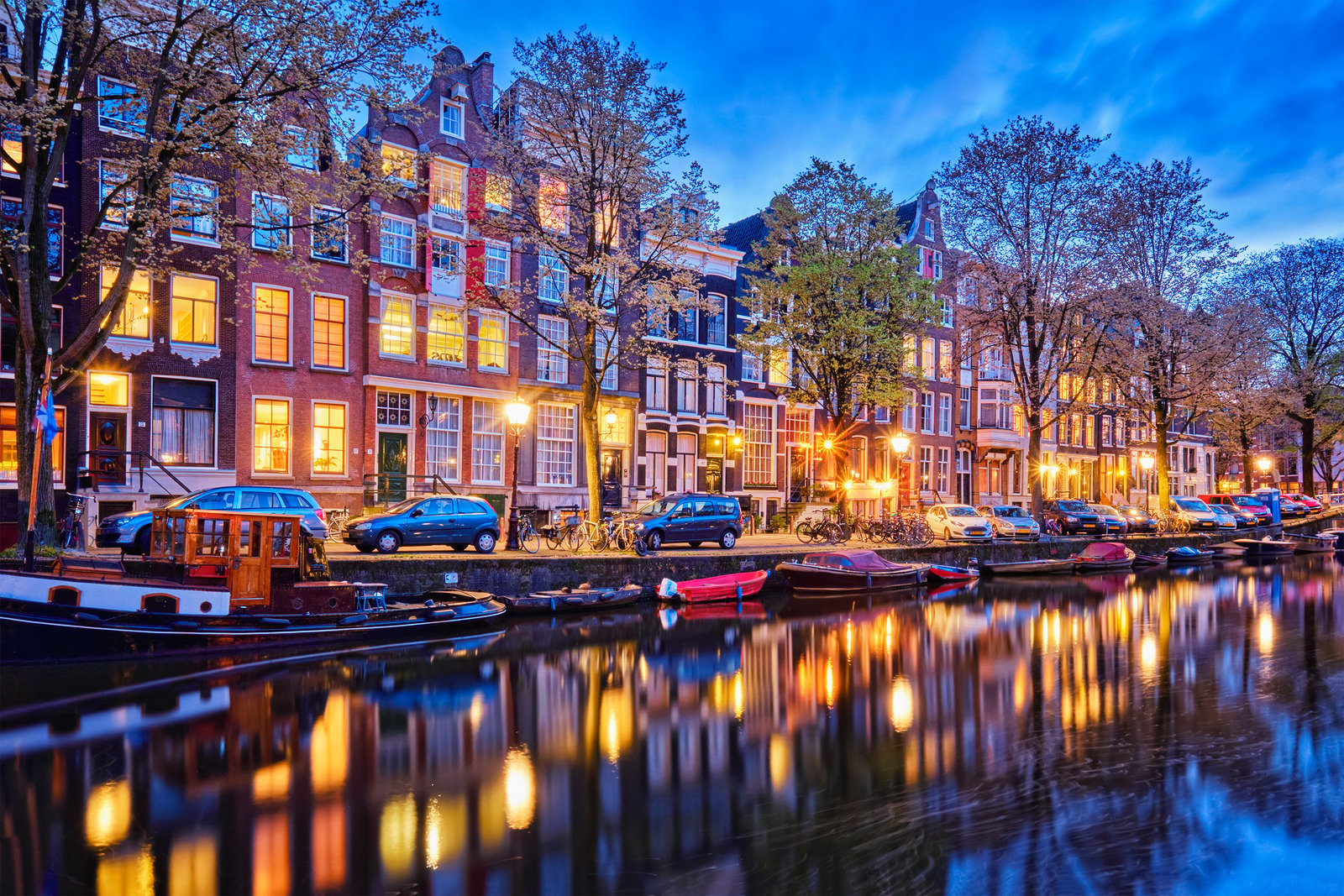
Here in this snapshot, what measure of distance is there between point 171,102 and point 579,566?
49.0ft

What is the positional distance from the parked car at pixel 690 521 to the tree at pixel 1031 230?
14.9m

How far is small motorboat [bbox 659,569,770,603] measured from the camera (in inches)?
1008

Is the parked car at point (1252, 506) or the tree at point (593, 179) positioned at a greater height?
the tree at point (593, 179)

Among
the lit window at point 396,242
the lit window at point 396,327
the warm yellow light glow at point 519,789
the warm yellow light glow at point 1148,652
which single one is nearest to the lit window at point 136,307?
the lit window at point 396,327

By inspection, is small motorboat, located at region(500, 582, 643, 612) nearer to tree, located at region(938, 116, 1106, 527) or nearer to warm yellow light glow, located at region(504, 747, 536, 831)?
warm yellow light glow, located at region(504, 747, 536, 831)

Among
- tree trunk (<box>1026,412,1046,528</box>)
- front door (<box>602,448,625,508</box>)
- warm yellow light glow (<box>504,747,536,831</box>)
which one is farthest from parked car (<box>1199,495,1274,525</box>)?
warm yellow light glow (<box>504,747,536,831</box>)

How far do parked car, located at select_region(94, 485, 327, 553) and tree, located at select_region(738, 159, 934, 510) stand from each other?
19.5 m

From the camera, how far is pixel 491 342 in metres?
33.6

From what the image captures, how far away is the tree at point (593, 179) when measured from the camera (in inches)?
1040

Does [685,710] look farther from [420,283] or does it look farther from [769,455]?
[769,455]

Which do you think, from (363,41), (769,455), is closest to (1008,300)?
(769,455)

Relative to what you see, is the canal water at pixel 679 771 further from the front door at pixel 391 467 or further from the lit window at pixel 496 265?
the lit window at pixel 496 265

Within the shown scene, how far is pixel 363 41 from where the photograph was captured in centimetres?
1923

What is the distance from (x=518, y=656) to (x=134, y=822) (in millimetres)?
9357
